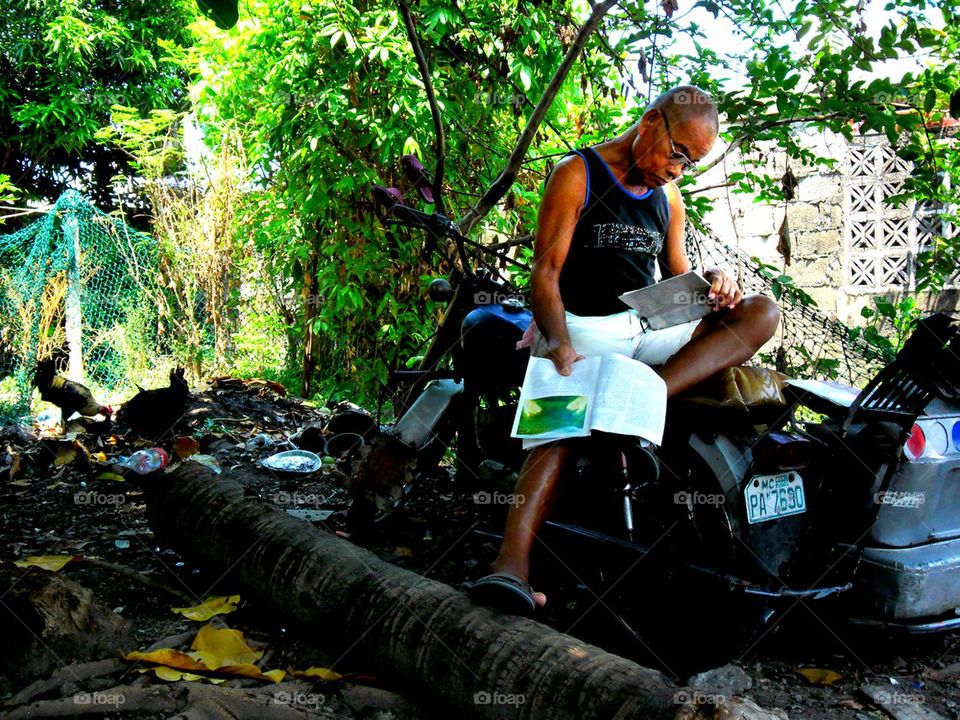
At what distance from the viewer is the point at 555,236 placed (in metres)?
2.76

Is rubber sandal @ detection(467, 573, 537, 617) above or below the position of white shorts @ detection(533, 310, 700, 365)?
below

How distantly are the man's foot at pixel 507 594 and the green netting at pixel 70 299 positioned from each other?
582cm

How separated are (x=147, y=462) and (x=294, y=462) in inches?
36.2

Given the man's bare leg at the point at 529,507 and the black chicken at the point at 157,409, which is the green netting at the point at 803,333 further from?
the black chicken at the point at 157,409

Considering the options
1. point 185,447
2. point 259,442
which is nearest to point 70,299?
point 185,447

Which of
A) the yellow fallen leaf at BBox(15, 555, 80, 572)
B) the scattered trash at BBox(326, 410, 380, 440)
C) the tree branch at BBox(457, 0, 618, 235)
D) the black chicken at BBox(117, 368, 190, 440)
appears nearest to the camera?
the yellow fallen leaf at BBox(15, 555, 80, 572)

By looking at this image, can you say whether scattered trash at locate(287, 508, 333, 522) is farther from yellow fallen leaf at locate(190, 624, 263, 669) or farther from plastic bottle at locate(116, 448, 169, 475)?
yellow fallen leaf at locate(190, 624, 263, 669)

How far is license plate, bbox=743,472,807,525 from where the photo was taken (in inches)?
98.0

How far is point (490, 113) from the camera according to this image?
20.2 ft

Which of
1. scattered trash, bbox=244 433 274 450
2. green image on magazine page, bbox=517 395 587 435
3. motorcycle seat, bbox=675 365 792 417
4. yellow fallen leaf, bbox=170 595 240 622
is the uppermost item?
motorcycle seat, bbox=675 365 792 417

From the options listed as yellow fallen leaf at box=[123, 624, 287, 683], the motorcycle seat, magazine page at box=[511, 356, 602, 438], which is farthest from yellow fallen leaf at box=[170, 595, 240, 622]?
the motorcycle seat

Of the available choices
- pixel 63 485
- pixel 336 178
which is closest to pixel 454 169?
pixel 336 178

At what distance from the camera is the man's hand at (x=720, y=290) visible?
2.55 meters

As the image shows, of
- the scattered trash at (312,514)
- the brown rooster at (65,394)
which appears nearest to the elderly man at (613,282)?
the scattered trash at (312,514)
